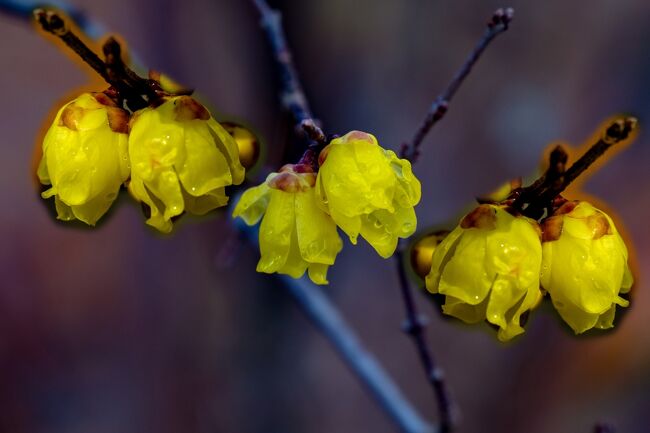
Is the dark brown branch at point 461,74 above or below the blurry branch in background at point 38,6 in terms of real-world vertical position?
above

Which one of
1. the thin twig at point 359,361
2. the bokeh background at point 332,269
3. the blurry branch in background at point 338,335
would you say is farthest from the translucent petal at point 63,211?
the bokeh background at point 332,269

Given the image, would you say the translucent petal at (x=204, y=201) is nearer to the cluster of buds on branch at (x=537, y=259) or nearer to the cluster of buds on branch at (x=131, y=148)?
the cluster of buds on branch at (x=131, y=148)

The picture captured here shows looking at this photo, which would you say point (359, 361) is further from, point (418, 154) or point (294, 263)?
point (294, 263)

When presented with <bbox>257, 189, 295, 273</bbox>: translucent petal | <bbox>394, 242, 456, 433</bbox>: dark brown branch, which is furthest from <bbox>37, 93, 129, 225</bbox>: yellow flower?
<bbox>394, 242, 456, 433</bbox>: dark brown branch

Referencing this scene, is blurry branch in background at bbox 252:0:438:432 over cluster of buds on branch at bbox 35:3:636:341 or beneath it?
beneath

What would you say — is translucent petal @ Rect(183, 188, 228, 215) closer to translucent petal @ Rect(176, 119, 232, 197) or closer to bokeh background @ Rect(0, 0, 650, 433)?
translucent petal @ Rect(176, 119, 232, 197)

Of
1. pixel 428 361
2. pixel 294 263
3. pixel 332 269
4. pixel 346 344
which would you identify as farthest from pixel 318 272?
pixel 332 269

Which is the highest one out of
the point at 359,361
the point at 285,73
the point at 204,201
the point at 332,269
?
the point at 204,201
